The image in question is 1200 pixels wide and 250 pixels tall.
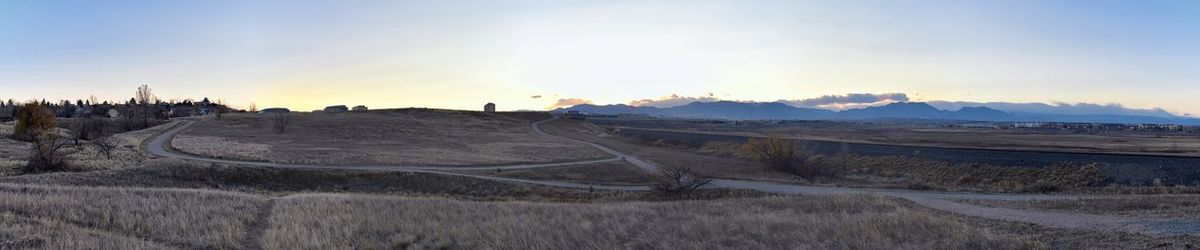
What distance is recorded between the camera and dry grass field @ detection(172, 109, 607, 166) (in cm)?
5419

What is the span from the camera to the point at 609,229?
55.7 feet

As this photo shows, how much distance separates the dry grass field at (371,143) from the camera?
178 feet

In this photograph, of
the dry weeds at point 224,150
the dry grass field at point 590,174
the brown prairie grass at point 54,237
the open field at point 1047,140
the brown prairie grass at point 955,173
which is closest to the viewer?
the brown prairie grass at point 54,237

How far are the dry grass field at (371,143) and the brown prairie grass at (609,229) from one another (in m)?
31.3

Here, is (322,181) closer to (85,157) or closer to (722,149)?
(85,157)

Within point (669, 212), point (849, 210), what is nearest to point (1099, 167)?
point (849, 210)

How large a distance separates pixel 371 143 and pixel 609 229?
65.4 metres

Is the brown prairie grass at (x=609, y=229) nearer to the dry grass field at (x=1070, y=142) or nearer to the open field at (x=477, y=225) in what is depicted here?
the open field at (x=477, y=225)

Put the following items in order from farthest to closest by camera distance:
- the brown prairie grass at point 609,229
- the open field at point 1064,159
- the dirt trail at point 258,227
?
the open field at point 1064,159
the dirt trail at point 258,227
the brown prairie grass at point 609,229

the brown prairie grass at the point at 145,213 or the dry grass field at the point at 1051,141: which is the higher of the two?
the brown prairie grass at the point at 145,213

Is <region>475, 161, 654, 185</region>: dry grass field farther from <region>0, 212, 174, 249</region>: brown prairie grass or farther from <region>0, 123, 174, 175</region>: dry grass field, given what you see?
<region>0, 212, 174, 249</region>: brown prairie grass

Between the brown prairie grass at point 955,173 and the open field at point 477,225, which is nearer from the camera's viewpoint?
the open field at point 477,225

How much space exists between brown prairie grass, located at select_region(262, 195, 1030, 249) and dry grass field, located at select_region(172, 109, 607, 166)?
31.3 m

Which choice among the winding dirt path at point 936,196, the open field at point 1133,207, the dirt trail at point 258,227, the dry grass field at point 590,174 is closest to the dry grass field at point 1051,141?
the winding dirt path at point 936,196
